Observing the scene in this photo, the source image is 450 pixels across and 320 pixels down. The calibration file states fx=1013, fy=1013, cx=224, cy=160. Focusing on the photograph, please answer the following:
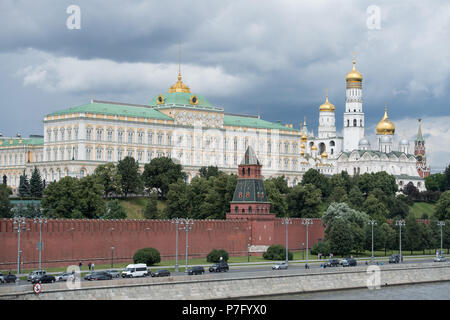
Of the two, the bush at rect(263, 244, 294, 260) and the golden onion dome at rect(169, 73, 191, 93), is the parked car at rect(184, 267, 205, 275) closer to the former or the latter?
the bush at rect(263, 244, 294, 260)

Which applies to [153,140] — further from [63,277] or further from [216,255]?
[63,277]

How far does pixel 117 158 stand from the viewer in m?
140

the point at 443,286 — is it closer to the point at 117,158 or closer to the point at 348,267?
the point at 348,267

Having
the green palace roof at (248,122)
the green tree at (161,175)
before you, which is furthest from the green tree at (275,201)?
the green palace roof at (248,122)

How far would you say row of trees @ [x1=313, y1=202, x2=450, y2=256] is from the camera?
9600cm

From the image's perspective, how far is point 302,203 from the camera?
4838 inches

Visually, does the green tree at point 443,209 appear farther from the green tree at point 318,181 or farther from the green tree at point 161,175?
the green tree at point 161,175

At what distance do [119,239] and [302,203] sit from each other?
41960 mm

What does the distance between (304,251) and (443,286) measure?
28468 millimetres

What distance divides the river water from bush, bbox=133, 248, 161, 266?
16746 mm

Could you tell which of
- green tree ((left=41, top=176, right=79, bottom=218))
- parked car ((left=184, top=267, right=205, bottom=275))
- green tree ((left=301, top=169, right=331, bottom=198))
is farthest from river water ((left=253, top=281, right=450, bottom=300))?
green tree ((left=301, top=169, right=331, bottom=198))

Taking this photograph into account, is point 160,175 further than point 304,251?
Yes

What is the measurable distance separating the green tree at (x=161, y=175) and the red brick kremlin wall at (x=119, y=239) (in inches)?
1095
